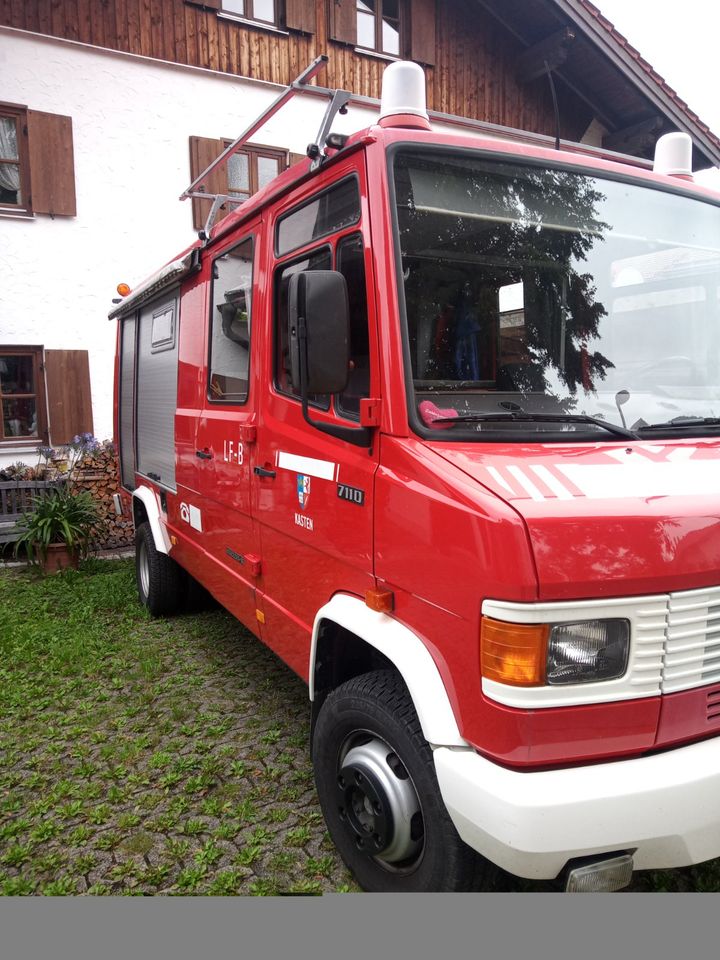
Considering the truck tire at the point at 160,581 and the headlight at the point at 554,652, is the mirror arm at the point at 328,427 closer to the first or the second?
the headlight at the point at 554,652

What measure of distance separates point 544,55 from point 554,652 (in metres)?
11.1

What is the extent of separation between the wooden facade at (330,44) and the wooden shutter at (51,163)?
39.3 inches

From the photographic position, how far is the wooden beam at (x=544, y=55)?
32.7 feet

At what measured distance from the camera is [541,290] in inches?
97.0

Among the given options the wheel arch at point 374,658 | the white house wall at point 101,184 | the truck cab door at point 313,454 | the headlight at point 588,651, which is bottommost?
the wheel arch at point 374,658

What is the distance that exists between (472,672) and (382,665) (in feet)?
2.66

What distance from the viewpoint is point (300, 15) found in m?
9.50

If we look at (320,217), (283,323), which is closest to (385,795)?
(283,323)

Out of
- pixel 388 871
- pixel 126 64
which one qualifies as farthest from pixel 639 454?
pixel 126 64

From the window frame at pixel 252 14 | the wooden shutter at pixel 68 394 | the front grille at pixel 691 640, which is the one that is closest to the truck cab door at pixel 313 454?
the front grille at pixel 691 640

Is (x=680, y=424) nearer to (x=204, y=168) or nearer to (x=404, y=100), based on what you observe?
(x=404, y=100)

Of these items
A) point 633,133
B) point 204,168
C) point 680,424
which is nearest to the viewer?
point 680,424

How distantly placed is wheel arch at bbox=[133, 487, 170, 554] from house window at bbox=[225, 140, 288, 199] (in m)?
5.32

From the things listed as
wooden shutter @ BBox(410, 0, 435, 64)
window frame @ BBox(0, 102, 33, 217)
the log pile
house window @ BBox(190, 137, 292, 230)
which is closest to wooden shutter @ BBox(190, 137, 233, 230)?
house window @ BBox(190, 137, 292, 230)
